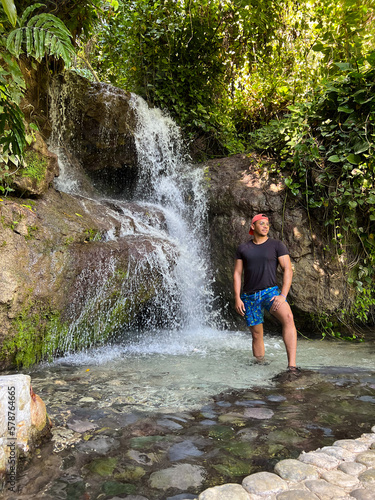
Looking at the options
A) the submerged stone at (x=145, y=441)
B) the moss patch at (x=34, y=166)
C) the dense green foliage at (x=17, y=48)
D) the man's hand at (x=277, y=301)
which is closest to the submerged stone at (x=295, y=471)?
the submerged stone at (x=145, y=441)

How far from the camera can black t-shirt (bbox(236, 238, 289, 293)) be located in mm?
4402

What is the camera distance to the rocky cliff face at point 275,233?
252 inches

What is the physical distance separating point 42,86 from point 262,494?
7469 mm

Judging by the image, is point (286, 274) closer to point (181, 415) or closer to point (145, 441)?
point (181, 415)

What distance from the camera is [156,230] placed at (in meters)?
6.95

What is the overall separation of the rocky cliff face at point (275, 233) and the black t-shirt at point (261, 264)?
2135mm

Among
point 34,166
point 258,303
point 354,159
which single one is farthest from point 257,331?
point 34,166

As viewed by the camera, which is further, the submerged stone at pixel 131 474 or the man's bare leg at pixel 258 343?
the man's bare leg at pixel 258 343

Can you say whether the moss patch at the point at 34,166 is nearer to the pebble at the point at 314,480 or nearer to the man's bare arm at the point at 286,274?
the man's bare arm at the point at 286,274

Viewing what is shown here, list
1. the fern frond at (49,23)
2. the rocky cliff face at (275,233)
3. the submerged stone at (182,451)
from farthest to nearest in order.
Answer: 1. the rocky cliff face at (275,233)
2. the fern frond at (49,23)
3. the submerged stone at (182,451)

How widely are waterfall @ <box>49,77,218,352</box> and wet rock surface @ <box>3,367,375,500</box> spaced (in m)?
1.80

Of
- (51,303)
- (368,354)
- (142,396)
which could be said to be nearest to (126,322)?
(51,303)

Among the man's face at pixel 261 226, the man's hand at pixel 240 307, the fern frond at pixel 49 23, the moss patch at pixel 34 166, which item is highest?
the fern frond at pixel 49 23

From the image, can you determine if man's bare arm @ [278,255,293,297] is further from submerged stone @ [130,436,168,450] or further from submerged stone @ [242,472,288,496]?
submerged stone @ [242,472,288,496]
